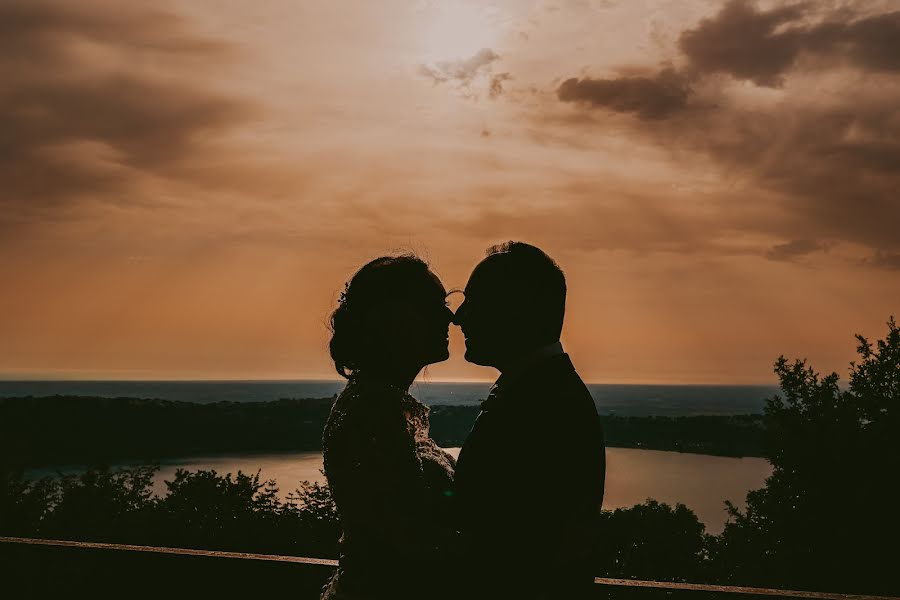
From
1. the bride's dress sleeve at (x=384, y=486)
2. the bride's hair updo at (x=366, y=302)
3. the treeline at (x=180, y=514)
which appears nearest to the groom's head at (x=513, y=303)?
the bride's hair updo at (x=366, y=302)

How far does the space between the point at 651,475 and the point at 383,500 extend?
98.7 m

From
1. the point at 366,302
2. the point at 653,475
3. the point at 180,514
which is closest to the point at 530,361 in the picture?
the point at 366,302

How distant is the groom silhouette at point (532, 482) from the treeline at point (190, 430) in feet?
160

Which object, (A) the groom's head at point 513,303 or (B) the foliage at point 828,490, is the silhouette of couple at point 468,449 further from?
(B) the foliage at point 828,490

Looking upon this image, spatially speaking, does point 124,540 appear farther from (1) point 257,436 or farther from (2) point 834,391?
(1) point 257,436

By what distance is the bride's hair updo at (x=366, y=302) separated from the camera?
238 cm

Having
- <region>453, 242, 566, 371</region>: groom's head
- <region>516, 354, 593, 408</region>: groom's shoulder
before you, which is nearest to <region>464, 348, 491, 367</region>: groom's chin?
<region>453, 242, 566, 371</region>: groom's head

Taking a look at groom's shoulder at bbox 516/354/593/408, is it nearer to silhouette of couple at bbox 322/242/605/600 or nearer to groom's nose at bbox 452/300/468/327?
silhouette of couple at bbox 322/242/605/600

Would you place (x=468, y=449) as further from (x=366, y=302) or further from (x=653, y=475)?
(x=653, y=475)

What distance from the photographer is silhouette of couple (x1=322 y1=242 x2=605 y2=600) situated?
6.34 ft

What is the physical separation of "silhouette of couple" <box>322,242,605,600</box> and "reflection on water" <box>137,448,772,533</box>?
54610mm

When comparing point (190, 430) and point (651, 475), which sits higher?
point (190, 430)

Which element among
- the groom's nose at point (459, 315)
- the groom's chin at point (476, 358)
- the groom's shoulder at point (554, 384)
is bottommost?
the groom's shoulder at point (554, 384)

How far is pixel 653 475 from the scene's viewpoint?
94.4 meters
